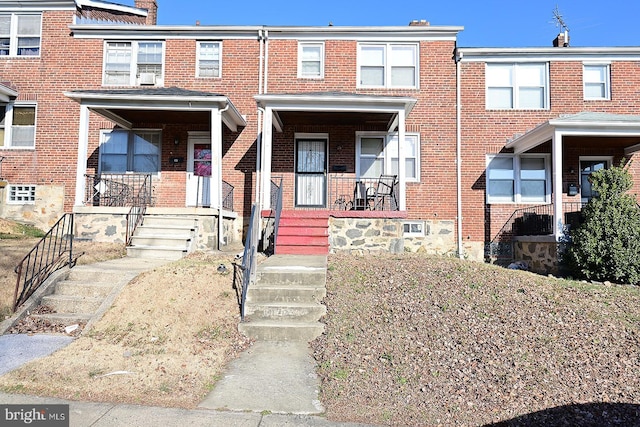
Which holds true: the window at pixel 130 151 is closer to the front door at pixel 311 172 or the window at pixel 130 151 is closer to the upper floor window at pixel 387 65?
the front door at pixel 311 172

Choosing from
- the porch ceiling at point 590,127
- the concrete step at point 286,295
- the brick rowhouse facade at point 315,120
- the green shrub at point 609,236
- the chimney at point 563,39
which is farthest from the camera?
the chimney at point 563,39

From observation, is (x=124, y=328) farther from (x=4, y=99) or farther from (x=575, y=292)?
(x=4, y=99)

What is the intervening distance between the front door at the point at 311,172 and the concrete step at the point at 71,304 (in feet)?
23.6

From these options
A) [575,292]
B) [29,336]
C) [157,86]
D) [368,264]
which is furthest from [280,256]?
[157,86]

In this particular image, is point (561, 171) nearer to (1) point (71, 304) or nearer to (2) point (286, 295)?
(2) point (286, 295)

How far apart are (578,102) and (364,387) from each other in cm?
1226

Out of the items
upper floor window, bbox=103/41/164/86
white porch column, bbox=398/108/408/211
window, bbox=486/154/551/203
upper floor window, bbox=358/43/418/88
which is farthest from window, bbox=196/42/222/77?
window, bbox=486/154/551/203

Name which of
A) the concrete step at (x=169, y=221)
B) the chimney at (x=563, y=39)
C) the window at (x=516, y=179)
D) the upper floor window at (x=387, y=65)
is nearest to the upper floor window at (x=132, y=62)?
the concrete step at (x=169, y=221)

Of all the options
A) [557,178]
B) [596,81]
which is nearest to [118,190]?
[557,178]

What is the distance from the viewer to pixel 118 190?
495 inches

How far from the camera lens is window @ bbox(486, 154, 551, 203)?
1293 cm

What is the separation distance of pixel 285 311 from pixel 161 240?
4729 millimetres

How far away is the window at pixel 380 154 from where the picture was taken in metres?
13.0

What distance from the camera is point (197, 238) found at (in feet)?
32.5
